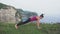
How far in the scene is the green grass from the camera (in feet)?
7.56

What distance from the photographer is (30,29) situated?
2332mm

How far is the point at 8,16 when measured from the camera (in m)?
2.34

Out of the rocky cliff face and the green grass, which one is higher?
the rocky cliff face

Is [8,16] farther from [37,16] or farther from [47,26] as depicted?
[47,26]

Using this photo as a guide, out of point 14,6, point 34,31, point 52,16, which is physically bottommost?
point 34,31

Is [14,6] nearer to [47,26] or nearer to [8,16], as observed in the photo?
[8,16]

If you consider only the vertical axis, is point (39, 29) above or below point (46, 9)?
below

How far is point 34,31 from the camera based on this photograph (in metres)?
2.34

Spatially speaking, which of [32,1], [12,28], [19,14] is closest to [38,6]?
[32,1]

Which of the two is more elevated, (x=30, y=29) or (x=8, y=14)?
(x=8, y=14)

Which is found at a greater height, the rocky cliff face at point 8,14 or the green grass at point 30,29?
the rocky cliff face at point 8,14

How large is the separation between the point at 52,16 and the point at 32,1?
0.33 meters

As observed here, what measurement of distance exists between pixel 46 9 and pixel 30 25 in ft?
1.00

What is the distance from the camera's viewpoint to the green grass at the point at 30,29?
2.30 metres
